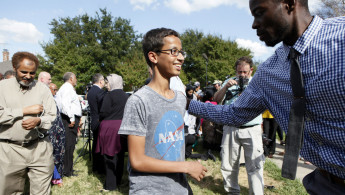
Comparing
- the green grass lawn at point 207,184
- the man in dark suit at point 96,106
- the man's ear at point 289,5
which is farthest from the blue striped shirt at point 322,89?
the man in dark suit at point 96,106

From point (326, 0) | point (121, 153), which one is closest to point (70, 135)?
point (121, 153)

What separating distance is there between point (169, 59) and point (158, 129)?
0.56 m

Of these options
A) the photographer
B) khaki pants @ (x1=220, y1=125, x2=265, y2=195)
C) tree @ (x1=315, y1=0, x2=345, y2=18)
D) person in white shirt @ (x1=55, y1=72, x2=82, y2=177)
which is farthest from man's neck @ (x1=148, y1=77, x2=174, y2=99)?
tree @ (x1=315, y1=0, x2=345, y2=18)

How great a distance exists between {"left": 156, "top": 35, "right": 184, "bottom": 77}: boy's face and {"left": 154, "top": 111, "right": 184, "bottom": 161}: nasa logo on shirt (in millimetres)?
337

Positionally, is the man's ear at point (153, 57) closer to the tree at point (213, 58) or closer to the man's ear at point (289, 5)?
the man's ear at point (289, 5)

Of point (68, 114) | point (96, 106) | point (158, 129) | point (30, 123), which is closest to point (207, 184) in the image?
point (96, 106)

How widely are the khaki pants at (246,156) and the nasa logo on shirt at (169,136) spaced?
2.30 meters

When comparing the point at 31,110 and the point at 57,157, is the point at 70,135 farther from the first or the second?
the point at 31,110

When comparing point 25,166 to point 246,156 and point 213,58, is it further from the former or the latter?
point 213,58

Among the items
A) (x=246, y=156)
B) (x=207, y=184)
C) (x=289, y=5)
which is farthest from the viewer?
(x=207, y=184)

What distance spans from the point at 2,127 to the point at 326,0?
28076 mm

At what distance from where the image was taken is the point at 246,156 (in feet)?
12.6

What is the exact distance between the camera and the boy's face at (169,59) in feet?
6.04

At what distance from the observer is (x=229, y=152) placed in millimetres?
4223
